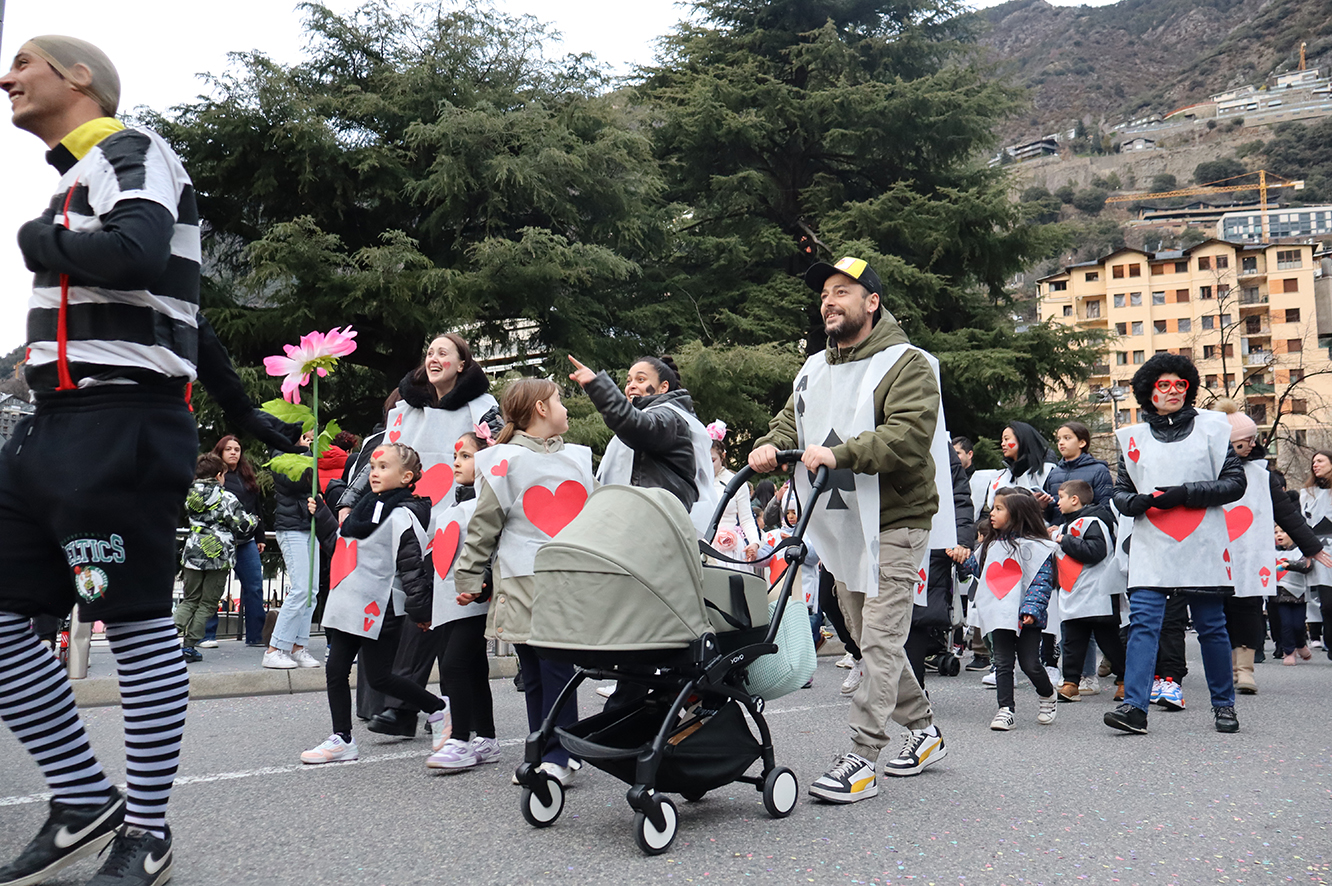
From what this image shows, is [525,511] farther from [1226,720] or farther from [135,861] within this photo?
[1226,720]

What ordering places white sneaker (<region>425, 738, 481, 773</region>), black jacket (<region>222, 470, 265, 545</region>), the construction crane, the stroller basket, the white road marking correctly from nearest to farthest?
the stroller basket < the white road marking < white sneaker (<region>425, 738, 481, 773</region>) < black jacket (<region>222, 470, 265, 545</region>) < the construction crane

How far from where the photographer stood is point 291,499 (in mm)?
9969

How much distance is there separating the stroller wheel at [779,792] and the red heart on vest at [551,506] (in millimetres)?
1490

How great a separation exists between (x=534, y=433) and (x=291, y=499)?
5.46m

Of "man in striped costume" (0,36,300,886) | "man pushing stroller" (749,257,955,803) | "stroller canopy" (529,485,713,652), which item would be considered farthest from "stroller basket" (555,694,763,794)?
"man in striped costume" (0,36,300,886)

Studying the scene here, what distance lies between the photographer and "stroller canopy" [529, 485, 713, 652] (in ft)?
12.3

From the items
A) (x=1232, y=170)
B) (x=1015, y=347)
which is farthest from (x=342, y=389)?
(x=1232, y=170)

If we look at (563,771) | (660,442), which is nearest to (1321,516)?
(660,442)

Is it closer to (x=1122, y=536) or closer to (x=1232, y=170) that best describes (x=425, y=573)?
(x=1122, y=536)

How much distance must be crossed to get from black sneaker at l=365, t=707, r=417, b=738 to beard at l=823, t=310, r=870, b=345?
10.4 ft

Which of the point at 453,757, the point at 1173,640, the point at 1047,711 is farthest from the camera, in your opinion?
the point at 1173,640

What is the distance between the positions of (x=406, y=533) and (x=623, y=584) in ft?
7.41

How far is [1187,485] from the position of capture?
652 cm

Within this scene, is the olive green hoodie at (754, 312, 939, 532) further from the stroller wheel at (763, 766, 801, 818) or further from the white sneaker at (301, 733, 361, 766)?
the white sneaker at (301, 733, 361, 766)
